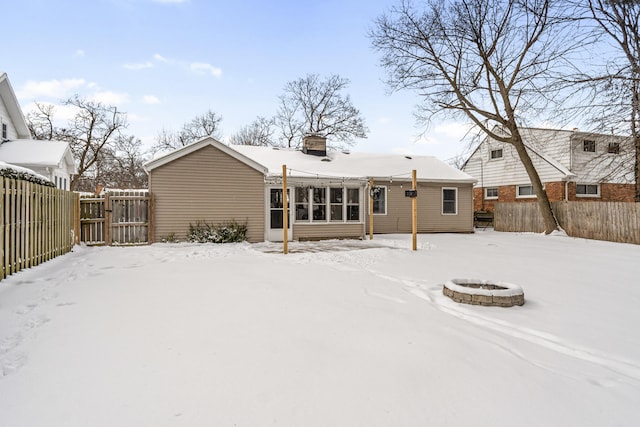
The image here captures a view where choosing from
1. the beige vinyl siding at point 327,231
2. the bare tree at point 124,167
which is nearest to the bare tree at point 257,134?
the bare tree at point 124,167

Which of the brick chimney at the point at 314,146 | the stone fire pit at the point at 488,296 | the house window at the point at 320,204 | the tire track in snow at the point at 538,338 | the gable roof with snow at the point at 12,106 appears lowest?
the tire track in snow at the point at 538,338

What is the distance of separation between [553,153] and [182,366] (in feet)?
75.9

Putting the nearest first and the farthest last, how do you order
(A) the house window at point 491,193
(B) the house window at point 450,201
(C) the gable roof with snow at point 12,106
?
(C) the gable roof with snow at point 12,106, (B) the house window at point 450,201, (A) the house window at point 491,193

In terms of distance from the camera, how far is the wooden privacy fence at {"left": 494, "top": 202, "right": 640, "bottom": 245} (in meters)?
12.4

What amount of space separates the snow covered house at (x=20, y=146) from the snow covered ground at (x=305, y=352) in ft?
35.9

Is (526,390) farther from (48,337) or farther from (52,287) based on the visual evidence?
(52,287)

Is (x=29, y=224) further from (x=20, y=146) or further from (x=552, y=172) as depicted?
(x=552, y=172)

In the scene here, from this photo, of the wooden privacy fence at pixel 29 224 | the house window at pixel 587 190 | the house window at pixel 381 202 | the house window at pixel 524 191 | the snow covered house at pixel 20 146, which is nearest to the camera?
the wooden privacy fence at pixel 29 224

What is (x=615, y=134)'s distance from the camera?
11461 mm

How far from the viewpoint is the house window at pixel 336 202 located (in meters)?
13.6

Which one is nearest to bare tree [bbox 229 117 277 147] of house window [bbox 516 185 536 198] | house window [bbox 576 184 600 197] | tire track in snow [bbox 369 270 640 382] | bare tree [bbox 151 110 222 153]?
bare tree [bbox 151 110 222 153]

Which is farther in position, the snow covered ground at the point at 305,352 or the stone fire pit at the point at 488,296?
the stone fire pit at the point at 488,296

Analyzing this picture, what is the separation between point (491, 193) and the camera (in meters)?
23.2

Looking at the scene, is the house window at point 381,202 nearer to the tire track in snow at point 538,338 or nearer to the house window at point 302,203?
the house window at point 302,203
